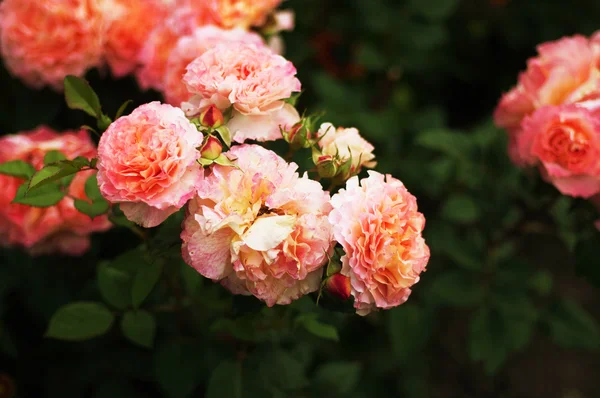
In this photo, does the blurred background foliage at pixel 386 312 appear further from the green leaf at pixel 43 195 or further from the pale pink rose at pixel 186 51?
the pale pink rose at pixel 186 51

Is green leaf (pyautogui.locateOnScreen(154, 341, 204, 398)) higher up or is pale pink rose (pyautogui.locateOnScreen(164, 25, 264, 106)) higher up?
pale pink rose (pyautogui.locateOnScreen(164, 25, 264, 106))

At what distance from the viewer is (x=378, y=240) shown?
73 centimetres

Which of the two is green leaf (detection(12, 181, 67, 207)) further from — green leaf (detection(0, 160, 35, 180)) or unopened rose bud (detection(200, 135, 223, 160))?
unopened rose bud (detection(200, 135, 223, 160))

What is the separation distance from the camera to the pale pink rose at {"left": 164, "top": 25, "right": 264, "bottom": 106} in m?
1.06

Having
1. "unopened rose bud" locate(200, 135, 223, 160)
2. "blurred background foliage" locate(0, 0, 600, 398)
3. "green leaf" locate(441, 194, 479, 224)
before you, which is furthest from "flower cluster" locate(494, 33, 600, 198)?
"unopened rose bud" locate(200, 135, 223, 160)

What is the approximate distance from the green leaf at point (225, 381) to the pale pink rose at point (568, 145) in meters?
0.66

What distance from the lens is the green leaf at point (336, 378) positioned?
135 cm

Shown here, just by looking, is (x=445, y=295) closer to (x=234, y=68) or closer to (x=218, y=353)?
(x=218, y=353)

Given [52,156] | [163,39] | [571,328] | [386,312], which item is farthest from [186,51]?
[571,328]

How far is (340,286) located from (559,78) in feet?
2.12

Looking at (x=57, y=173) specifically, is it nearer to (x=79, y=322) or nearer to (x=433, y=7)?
(x=79, y=322)

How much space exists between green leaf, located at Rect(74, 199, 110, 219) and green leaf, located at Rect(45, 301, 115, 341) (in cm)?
18

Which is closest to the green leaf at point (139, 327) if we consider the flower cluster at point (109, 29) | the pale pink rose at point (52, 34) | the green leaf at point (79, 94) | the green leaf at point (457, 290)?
the green leaf at point (79, 94)

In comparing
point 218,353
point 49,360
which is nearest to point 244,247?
point 218,353
